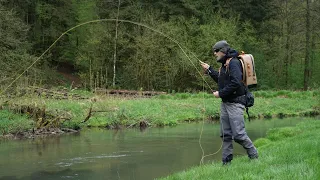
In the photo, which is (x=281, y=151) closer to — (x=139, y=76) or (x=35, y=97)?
(x=35, y=97)

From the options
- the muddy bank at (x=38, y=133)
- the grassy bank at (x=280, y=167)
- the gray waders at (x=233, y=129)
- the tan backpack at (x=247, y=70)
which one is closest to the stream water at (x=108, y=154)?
the muddy bank at (x=38, y=133)

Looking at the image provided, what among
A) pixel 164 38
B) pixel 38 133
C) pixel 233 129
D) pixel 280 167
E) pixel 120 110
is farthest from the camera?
pixel 164 38

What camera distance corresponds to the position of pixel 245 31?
36969 millimetres

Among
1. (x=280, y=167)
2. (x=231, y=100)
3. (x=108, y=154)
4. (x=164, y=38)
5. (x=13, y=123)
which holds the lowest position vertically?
(x=108, y=154)

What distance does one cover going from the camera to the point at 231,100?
20.4 ft

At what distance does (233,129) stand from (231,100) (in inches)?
17.4

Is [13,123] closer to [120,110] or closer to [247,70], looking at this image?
[120,110]

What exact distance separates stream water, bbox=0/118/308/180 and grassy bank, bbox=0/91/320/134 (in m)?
1.00

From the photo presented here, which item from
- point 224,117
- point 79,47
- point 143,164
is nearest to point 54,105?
point 143,164

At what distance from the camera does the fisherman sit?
6.07m

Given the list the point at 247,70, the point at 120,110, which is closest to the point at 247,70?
the point at 247,70

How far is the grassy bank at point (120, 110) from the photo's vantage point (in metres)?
14.9

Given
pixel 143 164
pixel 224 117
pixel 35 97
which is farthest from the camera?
pixel 35 97

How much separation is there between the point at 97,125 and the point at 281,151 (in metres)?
10.4
